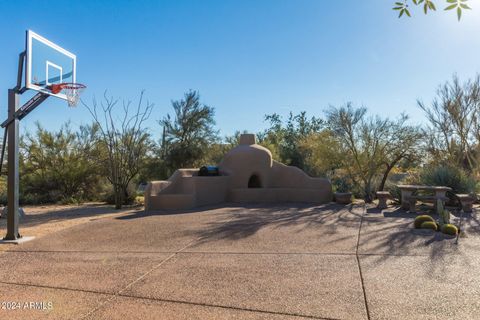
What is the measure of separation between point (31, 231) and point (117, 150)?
8.94 meters

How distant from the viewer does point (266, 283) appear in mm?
4184

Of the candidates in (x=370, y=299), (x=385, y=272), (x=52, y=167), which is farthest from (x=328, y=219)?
(x=52, y=167)

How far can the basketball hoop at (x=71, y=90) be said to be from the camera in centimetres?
852

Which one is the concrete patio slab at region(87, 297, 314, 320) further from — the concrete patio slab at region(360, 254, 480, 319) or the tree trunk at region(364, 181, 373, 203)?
the tree trunk at region(364, 181, 373, 203)

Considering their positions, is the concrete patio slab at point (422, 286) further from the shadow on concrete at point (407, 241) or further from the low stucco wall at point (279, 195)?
the low stucco wall at point (279, 195)

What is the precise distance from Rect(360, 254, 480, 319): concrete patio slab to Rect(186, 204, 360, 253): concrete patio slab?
105 centimetres

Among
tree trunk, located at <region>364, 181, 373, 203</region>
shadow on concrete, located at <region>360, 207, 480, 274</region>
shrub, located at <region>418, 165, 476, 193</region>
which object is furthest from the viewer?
tree trunk, located at <region>364, 181, 373, 203</region>

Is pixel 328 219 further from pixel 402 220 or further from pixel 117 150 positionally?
pixel 117 150

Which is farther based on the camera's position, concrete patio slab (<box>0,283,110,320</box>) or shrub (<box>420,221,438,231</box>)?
shrub (<box>420,221,438,231</box>)

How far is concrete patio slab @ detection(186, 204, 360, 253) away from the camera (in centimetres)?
601

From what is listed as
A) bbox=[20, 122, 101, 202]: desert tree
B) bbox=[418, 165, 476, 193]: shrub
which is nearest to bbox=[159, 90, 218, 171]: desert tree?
bbox=[20, 122, 101, 202]: desert tree

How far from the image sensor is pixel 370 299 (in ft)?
11.9

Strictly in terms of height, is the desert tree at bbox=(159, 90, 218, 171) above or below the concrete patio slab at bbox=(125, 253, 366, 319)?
above

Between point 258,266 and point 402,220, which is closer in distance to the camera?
point 258,266
